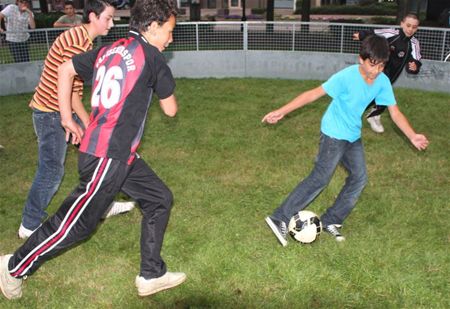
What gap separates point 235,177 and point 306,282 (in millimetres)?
2539

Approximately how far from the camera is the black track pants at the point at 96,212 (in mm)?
3475

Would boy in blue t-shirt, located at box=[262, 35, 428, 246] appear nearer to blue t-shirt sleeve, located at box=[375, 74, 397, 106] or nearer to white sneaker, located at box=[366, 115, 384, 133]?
blue t-shirt sleeve, located at box=[375, 74, 397, 106]

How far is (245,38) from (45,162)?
940 cm

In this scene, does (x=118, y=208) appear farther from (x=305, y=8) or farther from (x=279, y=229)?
(x=305, y=8)

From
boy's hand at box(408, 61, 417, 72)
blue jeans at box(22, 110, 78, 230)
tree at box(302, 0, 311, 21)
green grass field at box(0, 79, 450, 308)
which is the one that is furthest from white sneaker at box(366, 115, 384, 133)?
tree at box(302, 0, 311, 21)

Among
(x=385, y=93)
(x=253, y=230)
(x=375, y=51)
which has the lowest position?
(x=253, y=230)

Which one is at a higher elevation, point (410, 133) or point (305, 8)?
point (305, 8)

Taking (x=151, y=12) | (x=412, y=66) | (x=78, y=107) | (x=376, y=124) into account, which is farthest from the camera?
(x=376, y=124)

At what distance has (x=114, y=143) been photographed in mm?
3422

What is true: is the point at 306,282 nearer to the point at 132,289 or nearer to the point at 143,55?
the point at 132,289

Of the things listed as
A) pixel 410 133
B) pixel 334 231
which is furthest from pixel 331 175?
pixel 410 133

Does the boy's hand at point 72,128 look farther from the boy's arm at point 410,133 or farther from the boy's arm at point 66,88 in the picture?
the boy's arm at point 410,133

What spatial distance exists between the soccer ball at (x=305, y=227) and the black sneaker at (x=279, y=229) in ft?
0.25

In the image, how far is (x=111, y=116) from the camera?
3379mm
